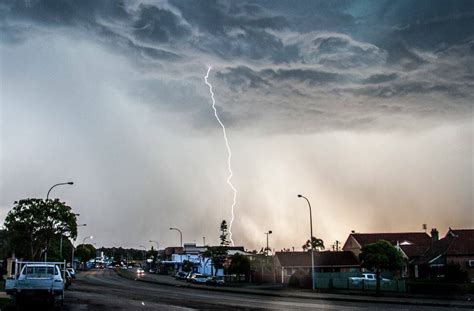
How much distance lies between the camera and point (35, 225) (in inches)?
2287

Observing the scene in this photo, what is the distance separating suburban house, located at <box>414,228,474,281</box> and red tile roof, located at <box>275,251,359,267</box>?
548 inches

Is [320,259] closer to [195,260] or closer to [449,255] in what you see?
[449,255]

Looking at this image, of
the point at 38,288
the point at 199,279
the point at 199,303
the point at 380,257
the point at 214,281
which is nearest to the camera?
the point at 38,288

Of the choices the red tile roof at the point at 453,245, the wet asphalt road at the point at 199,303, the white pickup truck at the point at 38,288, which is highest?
the red tile roof at the point at 453,245

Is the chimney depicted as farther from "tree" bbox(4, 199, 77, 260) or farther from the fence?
"tree" bbox(4, 199, 77, 260)

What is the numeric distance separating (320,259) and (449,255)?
2467cm

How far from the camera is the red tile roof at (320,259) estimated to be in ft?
294

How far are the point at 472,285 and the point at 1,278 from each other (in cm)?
4874

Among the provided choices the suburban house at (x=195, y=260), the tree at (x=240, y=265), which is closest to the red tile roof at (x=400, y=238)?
the tree at (x=240, y=265)

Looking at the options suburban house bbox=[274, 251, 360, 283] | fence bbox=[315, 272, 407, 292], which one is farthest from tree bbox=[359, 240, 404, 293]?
suburban house bbox=[274, 251, 360, 283]

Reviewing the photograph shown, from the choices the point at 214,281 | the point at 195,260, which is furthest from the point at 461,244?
the point at 195,260

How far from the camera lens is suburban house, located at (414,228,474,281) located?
70375 mm

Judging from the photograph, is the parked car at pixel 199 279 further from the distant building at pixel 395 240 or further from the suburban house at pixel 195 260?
the distant building at pixel 395 240

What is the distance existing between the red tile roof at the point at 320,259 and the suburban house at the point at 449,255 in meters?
13.9
